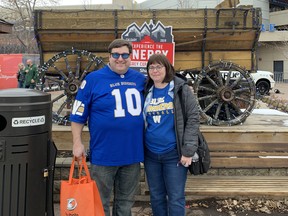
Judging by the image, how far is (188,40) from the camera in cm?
620

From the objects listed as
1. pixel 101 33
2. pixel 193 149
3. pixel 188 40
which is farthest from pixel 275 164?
pixel 101 33

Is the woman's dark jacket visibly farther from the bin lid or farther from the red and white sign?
the red and white sign

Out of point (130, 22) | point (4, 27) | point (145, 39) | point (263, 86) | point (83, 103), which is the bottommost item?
point (83, 103)

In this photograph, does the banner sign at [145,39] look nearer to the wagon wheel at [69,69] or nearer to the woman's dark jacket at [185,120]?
the wagon wheel at [69,69]

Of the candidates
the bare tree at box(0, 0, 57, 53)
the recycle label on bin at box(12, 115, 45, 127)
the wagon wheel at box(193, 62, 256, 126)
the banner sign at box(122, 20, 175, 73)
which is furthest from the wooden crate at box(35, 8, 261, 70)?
the bare tree at box(0, 0, 57, 53)

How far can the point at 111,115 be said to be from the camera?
279cm

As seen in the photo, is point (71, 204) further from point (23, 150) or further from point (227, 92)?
point (227, 92)

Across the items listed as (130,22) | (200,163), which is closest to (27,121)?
(200,163)

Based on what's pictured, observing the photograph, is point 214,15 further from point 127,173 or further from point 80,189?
point 80,189

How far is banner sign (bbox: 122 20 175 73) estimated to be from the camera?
5.85 meters

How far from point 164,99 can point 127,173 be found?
705mm

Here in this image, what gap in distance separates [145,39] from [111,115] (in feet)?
10.9

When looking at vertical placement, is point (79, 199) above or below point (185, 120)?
below

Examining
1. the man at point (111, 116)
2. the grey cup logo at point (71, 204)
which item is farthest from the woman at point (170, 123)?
the grey cup logo at point (71, 204)
